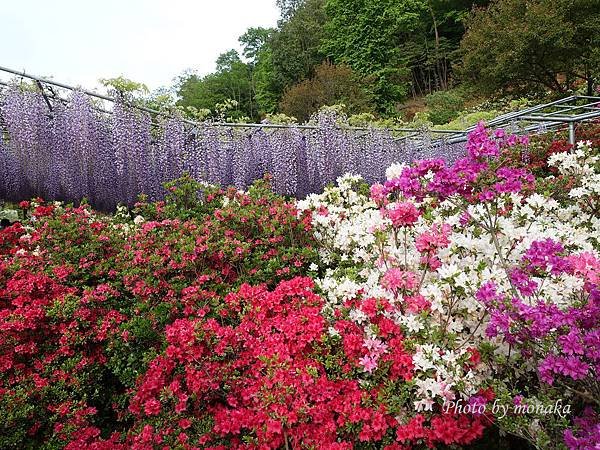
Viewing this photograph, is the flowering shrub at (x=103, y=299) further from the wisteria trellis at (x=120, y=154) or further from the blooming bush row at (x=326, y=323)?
the wisteria trellis at (x=120, y=154)

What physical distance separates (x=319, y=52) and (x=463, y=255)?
2796cm

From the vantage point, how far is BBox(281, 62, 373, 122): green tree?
2108 centimetres

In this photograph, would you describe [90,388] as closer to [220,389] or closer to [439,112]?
[220,389]

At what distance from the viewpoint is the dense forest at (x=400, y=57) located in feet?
46.1

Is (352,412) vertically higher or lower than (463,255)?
lower

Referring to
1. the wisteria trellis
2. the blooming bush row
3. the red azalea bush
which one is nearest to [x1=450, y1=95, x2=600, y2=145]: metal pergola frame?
the wisteria trellis

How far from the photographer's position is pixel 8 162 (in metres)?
6.88

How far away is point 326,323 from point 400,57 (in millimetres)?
28544

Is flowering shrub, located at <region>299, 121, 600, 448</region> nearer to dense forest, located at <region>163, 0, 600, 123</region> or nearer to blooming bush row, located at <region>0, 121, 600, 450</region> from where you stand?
blooming bush row, located at <region>0, 121, 600, 450</region>

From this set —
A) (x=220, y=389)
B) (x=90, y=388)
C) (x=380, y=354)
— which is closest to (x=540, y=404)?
(x=380, y=354)

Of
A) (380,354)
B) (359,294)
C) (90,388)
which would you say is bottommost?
(90,388)

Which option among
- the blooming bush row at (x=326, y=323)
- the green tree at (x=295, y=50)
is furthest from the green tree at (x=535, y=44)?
the green tree at (x=295, y=50)

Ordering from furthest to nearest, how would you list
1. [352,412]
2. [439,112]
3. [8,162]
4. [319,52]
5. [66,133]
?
[319,52] → [439,112] → [8,162] → [66,133] → [352,412]

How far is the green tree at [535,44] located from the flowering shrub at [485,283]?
13043 mm
